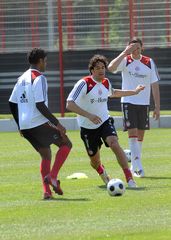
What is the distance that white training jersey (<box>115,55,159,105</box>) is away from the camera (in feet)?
52.7

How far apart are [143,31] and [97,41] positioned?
49.5 inches

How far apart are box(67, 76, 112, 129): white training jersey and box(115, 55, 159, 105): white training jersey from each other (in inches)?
75.2

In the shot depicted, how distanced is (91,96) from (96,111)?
219 millimetres

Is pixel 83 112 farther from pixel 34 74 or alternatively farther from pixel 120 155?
pixel 34 74

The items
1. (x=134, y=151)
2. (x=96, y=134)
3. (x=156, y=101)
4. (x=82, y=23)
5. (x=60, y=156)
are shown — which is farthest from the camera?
(x=82, y=23)

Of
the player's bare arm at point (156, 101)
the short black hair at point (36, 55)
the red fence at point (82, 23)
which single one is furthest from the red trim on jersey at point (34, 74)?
the red fence at point (82, 23)

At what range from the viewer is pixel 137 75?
16.1 metres

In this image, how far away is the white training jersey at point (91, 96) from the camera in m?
14.0

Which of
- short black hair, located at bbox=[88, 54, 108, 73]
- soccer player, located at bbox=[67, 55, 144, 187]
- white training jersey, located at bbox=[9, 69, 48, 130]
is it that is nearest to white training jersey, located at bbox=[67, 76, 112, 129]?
soccer player, located at bbox=[67, 55, 144, 187]

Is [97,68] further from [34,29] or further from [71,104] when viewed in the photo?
[34,29]

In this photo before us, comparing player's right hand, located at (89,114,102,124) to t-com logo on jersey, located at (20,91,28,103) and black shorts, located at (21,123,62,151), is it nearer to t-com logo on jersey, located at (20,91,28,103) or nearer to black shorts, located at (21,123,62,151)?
black shorts, located at (21,123,62,151)

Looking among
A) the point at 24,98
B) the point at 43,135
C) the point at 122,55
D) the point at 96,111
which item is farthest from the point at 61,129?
the point at 122,55

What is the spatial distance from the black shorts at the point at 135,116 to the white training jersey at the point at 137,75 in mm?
80

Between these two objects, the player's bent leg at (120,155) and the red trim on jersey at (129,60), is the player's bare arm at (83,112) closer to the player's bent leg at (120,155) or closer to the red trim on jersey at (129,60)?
the player's bent leg at (120,155)
